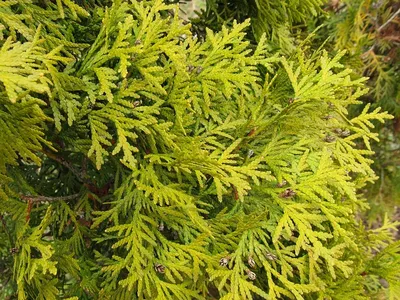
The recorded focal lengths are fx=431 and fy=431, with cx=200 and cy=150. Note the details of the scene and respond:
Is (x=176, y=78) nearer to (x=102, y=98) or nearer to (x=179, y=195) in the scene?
(x=102, y=98)

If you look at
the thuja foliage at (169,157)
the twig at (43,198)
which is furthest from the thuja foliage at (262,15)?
the twig at (43,198)

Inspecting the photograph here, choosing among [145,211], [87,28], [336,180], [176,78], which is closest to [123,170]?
[145,211]

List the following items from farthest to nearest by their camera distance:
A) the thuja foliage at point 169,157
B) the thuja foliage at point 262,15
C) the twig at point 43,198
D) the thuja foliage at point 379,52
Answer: the thuja foliage at point 379,52 < the thuja foliage at point 262,15 < the twig at point 43,198 < the thuja foliage at point 169,157

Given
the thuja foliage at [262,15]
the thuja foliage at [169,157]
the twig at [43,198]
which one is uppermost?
the thuja foliage at [262,15]

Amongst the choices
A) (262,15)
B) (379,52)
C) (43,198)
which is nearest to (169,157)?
(43,198)

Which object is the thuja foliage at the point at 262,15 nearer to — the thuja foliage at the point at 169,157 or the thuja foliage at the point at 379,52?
the thuja foliage at the point at 169,157

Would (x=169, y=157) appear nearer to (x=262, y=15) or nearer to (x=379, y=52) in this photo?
(x=262, y=15)

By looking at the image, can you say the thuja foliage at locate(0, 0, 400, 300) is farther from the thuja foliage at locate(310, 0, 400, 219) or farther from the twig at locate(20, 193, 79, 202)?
the thuja foliage at locate(310, 0, 400, 219)

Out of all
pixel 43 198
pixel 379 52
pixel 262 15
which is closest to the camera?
pixel 43 198
